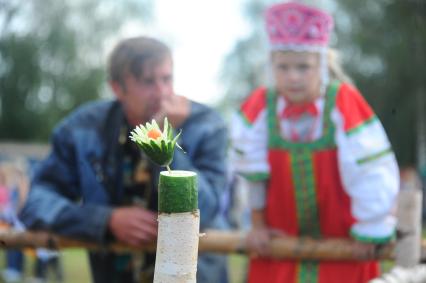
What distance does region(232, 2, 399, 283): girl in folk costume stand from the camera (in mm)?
2783

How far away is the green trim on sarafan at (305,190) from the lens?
2.90m

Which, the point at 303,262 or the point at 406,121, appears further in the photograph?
the point at 406,121

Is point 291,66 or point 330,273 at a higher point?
point 291,66

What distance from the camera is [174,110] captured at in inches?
108

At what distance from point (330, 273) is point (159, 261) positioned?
1.84 m

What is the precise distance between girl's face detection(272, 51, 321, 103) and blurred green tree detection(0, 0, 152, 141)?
64.8 feet

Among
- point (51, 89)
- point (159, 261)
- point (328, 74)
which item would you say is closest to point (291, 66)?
point (328, 74)

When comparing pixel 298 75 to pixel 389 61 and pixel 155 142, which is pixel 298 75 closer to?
pixel 155 142

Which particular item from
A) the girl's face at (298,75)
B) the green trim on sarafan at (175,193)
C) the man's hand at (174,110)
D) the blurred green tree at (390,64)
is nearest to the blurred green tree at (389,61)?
the blurred green tree at (390,64)

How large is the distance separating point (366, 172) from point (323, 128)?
259 millimetres

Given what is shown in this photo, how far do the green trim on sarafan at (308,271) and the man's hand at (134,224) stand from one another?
59cm

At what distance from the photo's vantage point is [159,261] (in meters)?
1.23

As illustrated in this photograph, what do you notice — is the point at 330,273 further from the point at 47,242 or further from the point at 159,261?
the point at 159,261

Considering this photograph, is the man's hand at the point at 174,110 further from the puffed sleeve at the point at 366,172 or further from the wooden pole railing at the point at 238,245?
the puffed sleeve at the point at 366,172
